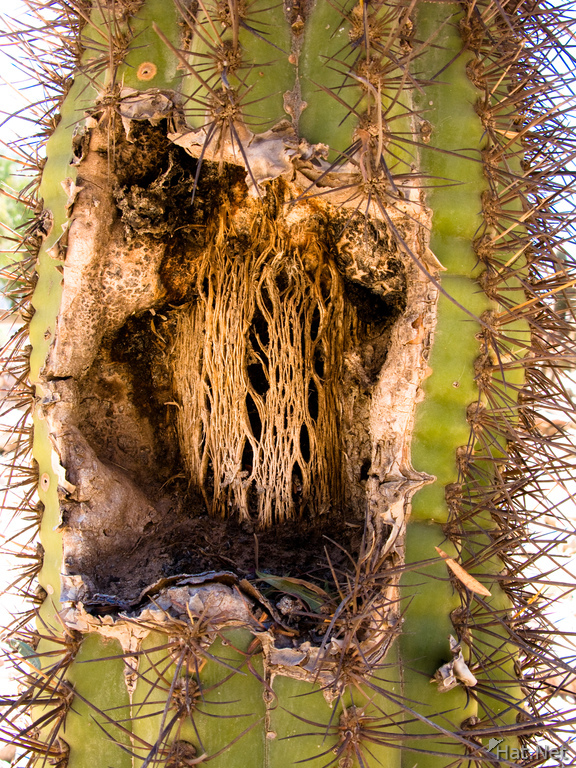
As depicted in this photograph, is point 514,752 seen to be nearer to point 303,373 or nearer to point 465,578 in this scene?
point 465,578

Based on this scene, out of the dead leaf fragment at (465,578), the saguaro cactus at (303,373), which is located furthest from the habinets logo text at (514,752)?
the dead leaf fragment at (465,578)

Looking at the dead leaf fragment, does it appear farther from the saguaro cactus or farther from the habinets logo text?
the habinets logo text

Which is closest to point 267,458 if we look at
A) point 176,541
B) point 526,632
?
point 176,541

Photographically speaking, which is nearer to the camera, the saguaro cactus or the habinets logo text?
the saguaro cactus

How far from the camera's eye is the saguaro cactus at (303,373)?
3.72 ft

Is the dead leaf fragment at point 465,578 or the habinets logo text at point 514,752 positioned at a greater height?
the dead leaf fragment at point 465,578

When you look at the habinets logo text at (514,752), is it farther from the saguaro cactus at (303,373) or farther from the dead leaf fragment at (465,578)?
the dead leaf fragment at (465,578)

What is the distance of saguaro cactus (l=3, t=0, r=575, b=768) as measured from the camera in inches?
44.6

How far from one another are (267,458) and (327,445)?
6.6 inches

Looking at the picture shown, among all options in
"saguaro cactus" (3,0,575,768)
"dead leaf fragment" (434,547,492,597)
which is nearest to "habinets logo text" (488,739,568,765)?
"saguaro cactus" (3,0,575,768)

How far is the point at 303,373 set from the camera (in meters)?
1.59

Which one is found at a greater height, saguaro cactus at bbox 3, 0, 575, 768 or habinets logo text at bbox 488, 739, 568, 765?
saguaro cactus at bbox 3, 0, 575, 768

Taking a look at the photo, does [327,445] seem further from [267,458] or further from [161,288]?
[161,288]

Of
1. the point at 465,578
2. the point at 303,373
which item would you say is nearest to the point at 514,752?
the point at 465,578
